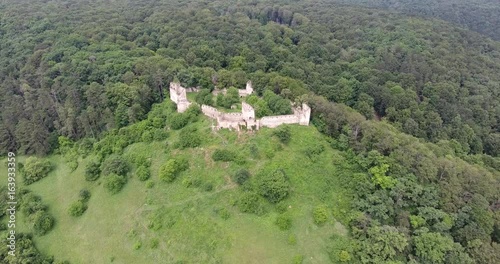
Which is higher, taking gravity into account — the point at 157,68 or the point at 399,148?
the point at 157,68

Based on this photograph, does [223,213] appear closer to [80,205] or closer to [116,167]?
[116,167]

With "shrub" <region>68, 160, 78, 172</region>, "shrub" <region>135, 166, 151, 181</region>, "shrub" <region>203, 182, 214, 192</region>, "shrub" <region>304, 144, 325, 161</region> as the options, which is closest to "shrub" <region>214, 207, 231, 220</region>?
"shrub" <region>203, 182, 214, 192</region>

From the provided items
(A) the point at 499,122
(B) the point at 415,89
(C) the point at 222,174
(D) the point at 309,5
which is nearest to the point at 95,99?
(C) the point at 222,174

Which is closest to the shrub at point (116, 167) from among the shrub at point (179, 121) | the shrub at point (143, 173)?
the shrub at point (143, 173)

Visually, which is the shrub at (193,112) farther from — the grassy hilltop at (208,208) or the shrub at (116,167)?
the shrub at (116,167)

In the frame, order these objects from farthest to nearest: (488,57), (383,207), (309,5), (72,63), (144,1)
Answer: (309,5) < (144,1) < (488,57) < (72,63) < (383,207)

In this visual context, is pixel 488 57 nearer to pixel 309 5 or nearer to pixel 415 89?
pixel 415 89
